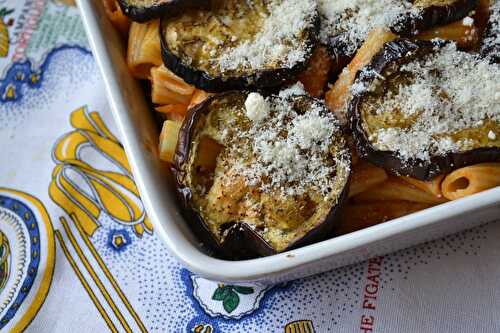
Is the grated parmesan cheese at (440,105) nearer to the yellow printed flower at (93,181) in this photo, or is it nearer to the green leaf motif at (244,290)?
the green leaf motif at (244,290)

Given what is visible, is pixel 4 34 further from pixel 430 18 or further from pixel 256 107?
pixel 430 18

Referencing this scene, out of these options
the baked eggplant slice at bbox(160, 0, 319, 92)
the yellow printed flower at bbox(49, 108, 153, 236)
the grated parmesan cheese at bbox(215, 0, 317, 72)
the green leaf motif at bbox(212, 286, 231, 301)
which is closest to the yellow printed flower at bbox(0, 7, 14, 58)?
A: the yellow printed flower at bbox(49, 108, 153, 236)

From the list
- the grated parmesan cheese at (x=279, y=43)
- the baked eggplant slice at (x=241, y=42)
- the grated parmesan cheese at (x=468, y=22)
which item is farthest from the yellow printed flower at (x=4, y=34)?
the grated parmesan cheese at (x=468, y=22)

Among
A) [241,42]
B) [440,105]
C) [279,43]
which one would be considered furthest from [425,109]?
[241,42]

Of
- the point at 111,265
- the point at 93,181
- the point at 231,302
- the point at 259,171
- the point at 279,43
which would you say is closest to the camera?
the point at 259,171

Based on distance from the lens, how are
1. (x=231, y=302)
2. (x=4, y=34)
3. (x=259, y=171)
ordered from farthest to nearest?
(x=4, y=34)
(x=231, y=302)
(x=259, y=171)
